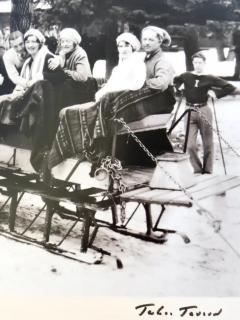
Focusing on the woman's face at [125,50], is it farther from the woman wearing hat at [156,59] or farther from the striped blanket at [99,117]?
→ the striped blanket at [99,117]

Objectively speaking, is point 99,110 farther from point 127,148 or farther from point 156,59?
point 156,59

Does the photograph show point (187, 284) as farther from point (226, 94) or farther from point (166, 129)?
point (226, 94)

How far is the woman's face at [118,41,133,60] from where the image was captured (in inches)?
80.1

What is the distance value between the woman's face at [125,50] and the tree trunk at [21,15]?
44cm

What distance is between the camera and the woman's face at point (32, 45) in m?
2.14

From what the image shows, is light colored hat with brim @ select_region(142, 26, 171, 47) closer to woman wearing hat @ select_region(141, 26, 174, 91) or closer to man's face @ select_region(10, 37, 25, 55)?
woman wearing hat @ select_region(141, 26, 174, 91)

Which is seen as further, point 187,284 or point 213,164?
point 213,164

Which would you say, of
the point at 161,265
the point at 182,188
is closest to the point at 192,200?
the point at 182,188

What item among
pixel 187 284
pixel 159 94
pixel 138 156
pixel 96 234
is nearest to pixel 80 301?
pixel 96 234

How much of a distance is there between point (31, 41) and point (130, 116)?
0.58 meters

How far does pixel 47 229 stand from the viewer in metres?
2.08

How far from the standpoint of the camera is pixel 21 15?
2135 millimetres
